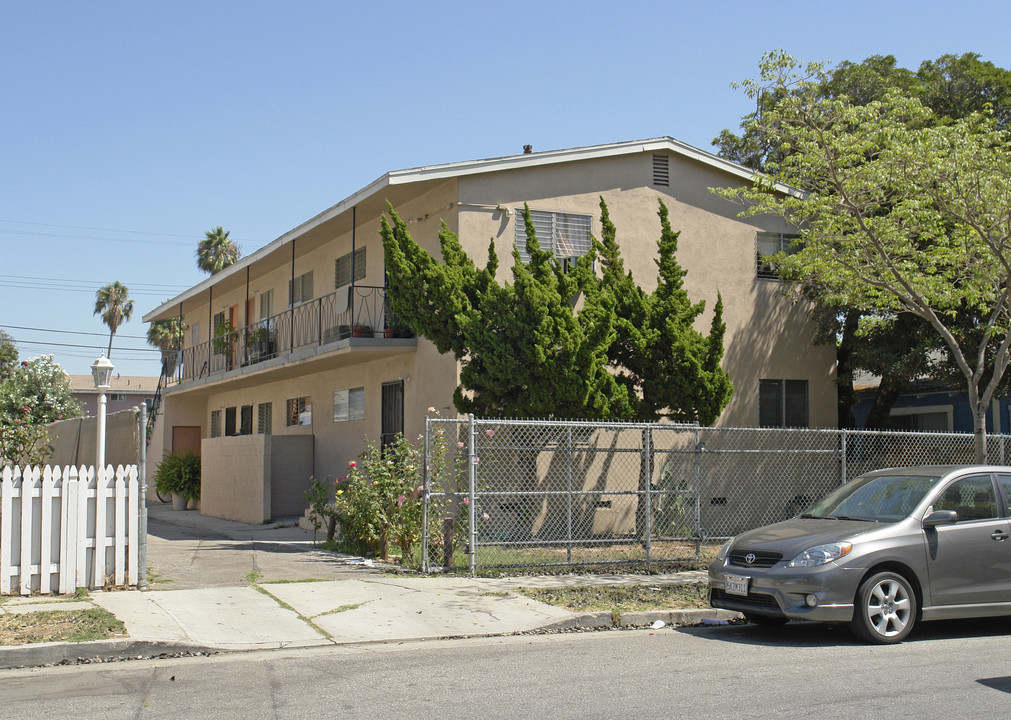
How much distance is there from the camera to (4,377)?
2133cm

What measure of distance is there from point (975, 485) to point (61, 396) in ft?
64.5

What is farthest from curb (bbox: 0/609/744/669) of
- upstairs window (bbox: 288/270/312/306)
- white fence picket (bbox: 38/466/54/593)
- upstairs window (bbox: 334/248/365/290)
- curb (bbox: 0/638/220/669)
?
upstairs window (bbox: 288/270/312/306)

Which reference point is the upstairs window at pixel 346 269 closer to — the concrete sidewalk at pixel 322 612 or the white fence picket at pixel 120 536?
the concrete sidewalk at pixel 322 612

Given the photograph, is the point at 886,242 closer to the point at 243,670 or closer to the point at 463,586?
the point at 463,586

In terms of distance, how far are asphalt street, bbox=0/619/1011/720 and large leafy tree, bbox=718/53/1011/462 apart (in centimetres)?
568

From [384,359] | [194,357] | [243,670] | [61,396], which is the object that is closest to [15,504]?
[243,670]

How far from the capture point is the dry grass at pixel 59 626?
769 centimetres

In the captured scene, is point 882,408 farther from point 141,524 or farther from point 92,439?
point 92,439

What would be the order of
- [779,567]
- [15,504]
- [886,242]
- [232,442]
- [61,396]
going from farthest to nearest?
1. [61,396]
2. [232,442]
3. [886,242]
4. [15,504]
5. [779,567]

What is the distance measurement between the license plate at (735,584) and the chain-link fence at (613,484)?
305 cm

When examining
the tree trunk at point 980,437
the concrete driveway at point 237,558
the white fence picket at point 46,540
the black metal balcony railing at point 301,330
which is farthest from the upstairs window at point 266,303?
the tree trunk at point 980,437

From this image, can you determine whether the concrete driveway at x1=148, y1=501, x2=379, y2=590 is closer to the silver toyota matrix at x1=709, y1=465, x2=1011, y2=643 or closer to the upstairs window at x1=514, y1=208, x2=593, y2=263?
the silver toyota matrix at x1=709, y1=465, x2=1011, y2=643

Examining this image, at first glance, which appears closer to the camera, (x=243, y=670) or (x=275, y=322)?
(x=243, y=670)

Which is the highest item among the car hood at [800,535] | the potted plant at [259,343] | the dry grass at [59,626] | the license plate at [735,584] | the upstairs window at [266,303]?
the upstairs window at [266,303]
